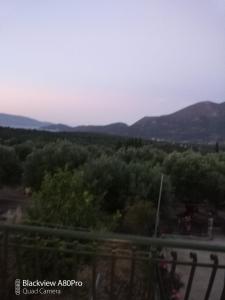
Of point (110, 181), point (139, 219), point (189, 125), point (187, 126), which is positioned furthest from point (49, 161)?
point (189, 125)

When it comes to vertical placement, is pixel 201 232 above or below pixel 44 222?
below

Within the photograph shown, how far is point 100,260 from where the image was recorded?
6387mm

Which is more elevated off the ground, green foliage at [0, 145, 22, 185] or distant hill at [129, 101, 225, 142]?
distant hill at [129, 101, 225, 142]

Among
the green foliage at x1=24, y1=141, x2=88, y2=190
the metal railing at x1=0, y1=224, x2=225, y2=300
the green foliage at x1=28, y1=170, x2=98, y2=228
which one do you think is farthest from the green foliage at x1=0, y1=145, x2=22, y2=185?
the metal railing at x1=0, y1=224, x2=225, y2=300

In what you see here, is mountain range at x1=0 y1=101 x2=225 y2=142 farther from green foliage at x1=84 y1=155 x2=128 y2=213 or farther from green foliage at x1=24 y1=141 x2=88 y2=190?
green foliage at x1=84 y1=155 x2=128 y2=213

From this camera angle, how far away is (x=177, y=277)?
30.0ft

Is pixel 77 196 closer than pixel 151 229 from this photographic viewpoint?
Yes

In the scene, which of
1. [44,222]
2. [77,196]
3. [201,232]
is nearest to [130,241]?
[44,222]

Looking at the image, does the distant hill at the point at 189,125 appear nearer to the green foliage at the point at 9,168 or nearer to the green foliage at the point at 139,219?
the green foliage at the point at 9,168

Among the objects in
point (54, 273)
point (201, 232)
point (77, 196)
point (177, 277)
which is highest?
point (77, 196)

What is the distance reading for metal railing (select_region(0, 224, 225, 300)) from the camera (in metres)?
3.17

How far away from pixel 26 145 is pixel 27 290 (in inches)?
1170

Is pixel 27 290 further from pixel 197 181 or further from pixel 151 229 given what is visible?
pixel 197 181

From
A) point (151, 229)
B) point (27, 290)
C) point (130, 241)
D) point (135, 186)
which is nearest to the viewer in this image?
point (130, 241)
